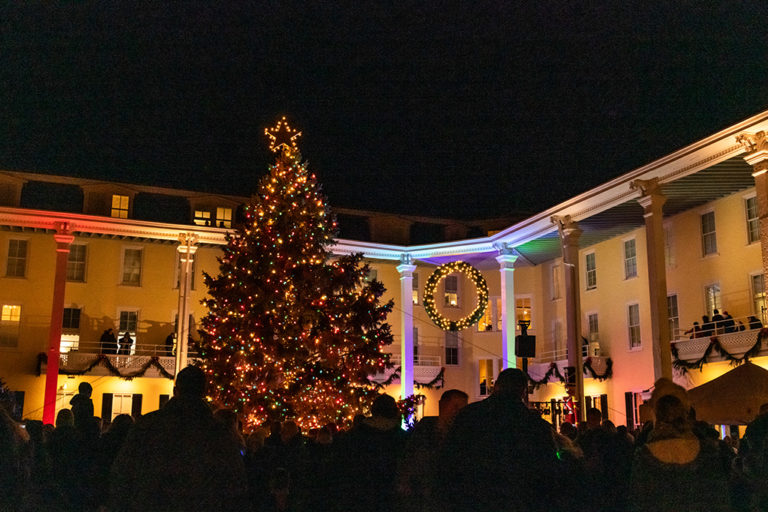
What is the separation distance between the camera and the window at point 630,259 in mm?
30766

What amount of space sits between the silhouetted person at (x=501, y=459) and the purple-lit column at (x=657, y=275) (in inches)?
726

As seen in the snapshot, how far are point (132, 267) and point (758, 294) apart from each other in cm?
2437

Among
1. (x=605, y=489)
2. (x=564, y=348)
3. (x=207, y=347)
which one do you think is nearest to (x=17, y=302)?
(x=207, y=347)

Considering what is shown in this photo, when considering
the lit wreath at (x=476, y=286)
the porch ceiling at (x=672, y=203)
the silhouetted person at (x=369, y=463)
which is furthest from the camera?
the lit wreath at (x=476, y=286)

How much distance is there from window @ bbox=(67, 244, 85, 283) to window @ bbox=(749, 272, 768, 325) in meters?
25.6

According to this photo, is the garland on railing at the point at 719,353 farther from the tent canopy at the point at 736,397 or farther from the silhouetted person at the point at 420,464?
the silhouetted person at the point at 420,464

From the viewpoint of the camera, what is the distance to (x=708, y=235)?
27.2 m

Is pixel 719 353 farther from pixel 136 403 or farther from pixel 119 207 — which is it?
pixel 119 207

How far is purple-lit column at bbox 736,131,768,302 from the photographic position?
18969 mm

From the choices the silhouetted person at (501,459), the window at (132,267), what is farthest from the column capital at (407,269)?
the silhouetted person at (501,459)

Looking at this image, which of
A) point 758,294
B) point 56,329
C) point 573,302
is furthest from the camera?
point 56,329

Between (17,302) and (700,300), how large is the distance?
26.0m

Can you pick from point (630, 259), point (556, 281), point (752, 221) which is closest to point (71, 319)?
point (556, 281)

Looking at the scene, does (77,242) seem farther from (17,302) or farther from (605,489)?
(605,489)
